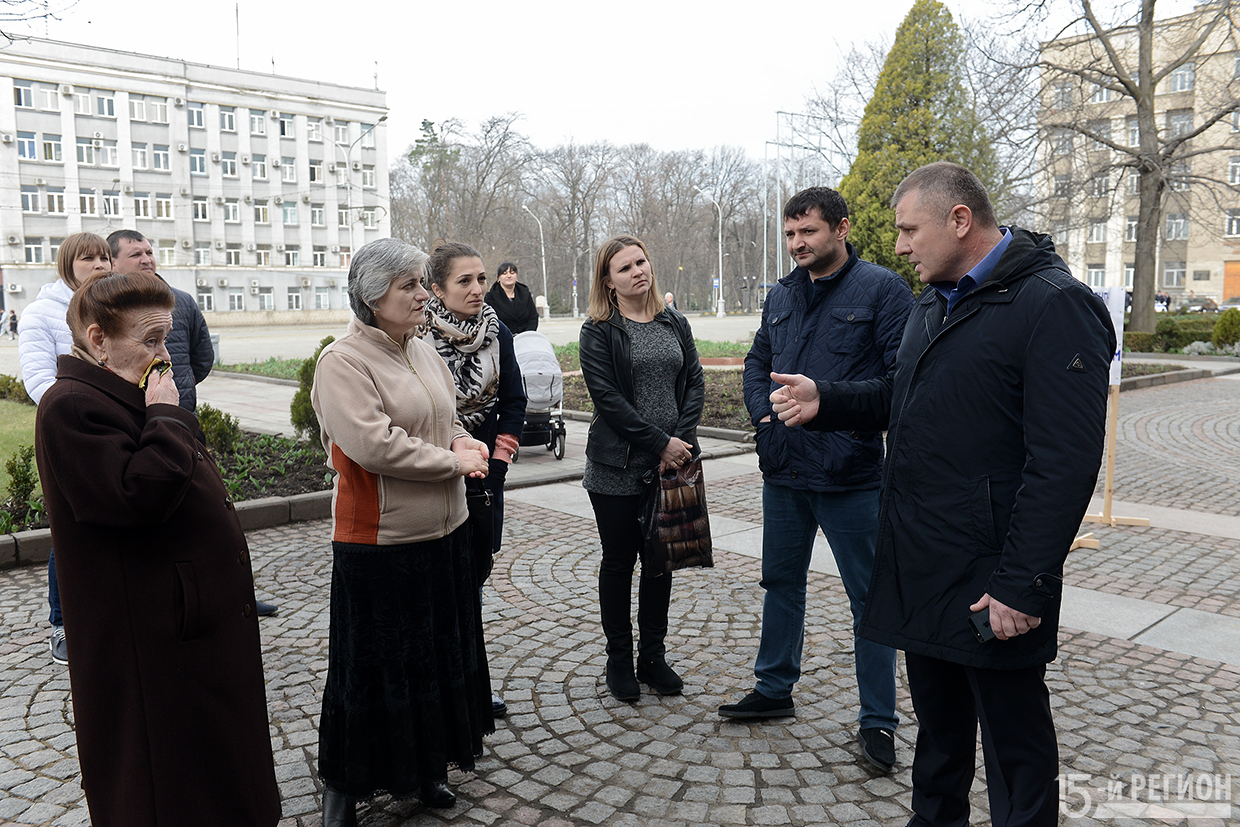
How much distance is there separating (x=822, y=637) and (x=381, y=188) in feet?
216

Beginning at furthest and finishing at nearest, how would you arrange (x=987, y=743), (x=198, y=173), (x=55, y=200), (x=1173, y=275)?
(x=1173, y=275) → (x=198, y=173) → (x=55, y=200) → (x=987, y=743)

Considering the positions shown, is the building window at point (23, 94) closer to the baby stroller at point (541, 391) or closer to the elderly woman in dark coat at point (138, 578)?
Result: the baby stroller at point (541, 391)

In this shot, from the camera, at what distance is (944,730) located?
277 centimetres

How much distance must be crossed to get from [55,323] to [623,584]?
3.40 metres

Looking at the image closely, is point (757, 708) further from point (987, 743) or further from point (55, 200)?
point (55, 200)

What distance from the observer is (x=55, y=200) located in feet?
179

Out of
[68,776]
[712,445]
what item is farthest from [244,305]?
[68,776]

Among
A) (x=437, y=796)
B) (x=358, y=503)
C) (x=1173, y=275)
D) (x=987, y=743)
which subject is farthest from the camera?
(x=1173, y=275)

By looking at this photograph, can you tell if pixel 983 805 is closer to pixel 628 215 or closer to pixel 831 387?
pixel 831 387

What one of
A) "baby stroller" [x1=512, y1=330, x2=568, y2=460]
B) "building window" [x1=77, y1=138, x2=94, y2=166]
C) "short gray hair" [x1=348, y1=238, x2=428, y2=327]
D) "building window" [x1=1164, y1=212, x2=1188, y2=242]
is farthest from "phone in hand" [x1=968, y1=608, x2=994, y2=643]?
"building window" [x1=77, y1=138, x2=94, y2=166]

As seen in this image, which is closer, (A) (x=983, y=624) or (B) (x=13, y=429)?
(A) (x=983, y=624)

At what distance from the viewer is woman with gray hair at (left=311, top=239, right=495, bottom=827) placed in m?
3.02

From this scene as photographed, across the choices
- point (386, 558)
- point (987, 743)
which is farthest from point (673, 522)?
point (987, 743)

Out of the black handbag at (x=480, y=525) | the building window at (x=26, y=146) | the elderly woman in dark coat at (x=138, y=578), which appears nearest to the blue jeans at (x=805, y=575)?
the black handbag at (x=480, y=525)
